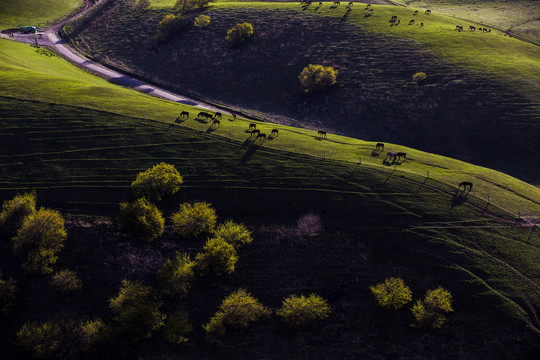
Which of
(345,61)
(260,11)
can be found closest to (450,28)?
(345,61)

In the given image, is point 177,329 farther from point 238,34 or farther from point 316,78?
point 238,34

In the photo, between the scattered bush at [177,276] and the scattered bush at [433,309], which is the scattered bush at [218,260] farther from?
the scattered bush at [433,309]

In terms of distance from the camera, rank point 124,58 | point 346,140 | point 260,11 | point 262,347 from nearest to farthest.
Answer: point 262,347
point 346,140
point 124,58
point 260,11

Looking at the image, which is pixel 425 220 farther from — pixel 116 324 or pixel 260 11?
pixel 260 11

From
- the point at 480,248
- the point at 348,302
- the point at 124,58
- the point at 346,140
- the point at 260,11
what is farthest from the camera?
the point at 260,11

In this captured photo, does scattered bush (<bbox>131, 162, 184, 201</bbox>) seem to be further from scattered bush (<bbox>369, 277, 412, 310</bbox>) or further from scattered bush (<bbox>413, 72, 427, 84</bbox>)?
scattered bush (<bbox>413, 72, 427, 84</bbox>)

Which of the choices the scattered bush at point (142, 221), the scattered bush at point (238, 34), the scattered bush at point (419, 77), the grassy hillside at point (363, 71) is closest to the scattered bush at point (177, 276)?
the scattered bush at point (142, 221)

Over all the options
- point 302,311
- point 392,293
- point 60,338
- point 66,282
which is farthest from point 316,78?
point 60,338
